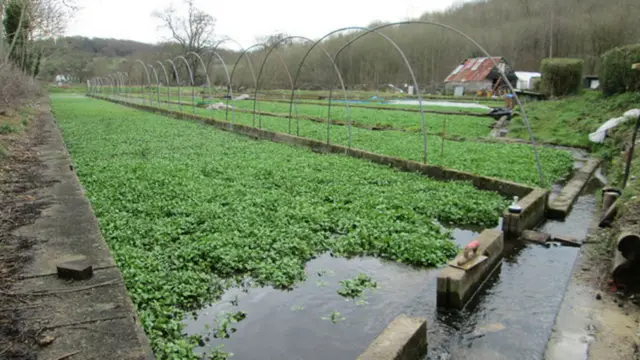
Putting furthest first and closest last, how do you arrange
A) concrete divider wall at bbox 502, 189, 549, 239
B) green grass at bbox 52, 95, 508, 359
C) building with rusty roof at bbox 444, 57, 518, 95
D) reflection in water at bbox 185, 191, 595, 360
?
building with rusty roof at bbox 444, 57, 518, 95
concrete divider wall at bbox 502, 189, 549, 239
green grass at bbox 52, 95, 508, 359
reflection in water at bbox 185, 191, 595, 360

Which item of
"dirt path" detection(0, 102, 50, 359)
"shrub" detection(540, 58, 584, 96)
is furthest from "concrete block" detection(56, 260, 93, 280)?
"shrub" detection(540, 58, 584, 96)

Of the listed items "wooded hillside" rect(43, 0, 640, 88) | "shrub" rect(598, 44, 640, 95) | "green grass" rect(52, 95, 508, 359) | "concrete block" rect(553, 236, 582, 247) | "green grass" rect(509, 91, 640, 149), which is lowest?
"concrete block" rect(553, 236, 582, 247)

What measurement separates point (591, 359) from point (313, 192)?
545 centimetres

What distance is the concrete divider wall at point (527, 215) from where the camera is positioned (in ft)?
21.7

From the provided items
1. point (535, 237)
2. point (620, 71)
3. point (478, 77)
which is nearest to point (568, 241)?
point (535, 237)

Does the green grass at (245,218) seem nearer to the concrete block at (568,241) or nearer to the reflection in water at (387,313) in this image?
the reflection in water at (387,313)

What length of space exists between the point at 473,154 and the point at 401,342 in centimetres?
943

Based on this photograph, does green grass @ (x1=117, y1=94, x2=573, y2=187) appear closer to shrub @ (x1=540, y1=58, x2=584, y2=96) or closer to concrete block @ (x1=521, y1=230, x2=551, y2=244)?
concrete block @ (x1=521, y1=230, x2=551, y2=244)

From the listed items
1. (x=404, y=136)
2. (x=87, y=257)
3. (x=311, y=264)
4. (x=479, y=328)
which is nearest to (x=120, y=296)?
(x=87, y=257)

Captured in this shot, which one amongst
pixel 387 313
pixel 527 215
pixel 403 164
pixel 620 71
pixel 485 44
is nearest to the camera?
pixel 387 313

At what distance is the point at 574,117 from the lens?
16.7 meters

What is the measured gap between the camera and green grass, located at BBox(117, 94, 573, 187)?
995 centimetres

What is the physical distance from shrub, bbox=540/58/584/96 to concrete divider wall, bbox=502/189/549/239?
54.9 ft

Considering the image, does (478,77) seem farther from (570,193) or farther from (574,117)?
(570,193)
